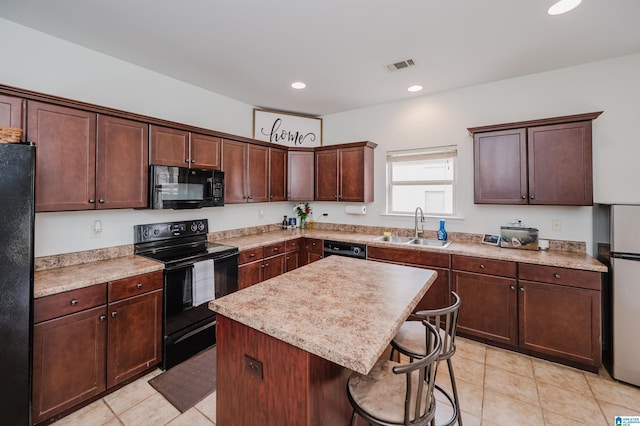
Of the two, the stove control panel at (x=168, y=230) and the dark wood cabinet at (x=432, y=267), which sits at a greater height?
the stove control panel at (x=168, y=230)

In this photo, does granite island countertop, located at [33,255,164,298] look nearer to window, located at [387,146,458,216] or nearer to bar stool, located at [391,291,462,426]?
bar stool, located at [391,291,462,426]

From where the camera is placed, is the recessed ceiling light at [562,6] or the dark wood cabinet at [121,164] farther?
the dark wood cabinet at [121,164]

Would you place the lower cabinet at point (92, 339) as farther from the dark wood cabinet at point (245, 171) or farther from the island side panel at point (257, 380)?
the dark wood cabinet at point (245, 171)

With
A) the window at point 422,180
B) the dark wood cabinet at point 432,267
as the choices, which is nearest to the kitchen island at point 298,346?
the dark wood cabinet at point 432,267

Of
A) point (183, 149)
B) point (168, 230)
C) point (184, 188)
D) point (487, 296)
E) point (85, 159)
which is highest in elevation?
point (183, 149)

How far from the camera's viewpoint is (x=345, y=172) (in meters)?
4.07

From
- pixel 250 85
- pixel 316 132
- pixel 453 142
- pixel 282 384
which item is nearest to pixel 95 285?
pixel 282 384

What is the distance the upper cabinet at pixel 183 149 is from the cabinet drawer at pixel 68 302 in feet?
3.94

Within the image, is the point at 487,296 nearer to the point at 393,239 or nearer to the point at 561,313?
the point at 561,313

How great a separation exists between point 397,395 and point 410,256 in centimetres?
206

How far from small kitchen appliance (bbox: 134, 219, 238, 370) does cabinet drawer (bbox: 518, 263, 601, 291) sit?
2.83 metres

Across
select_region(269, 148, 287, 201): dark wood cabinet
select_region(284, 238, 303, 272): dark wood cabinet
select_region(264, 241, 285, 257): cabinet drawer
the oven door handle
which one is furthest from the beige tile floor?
select_region(269, 148, 287, 201): dark wood cabinet

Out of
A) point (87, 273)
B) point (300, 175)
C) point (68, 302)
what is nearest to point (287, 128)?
point (300, 175)

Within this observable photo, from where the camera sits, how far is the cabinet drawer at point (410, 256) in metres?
2.98
